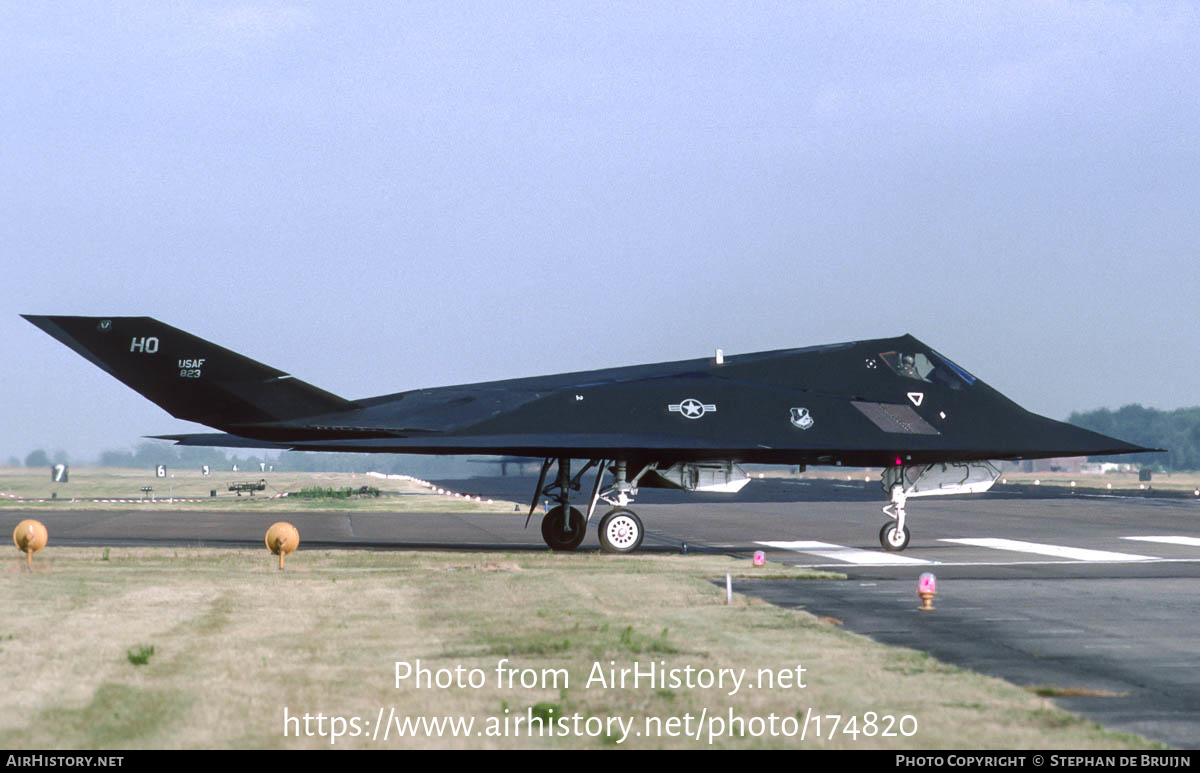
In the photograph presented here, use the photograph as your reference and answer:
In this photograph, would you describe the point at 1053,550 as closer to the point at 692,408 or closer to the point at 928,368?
the point at 928,368

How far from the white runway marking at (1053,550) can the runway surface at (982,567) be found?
0.22 feet

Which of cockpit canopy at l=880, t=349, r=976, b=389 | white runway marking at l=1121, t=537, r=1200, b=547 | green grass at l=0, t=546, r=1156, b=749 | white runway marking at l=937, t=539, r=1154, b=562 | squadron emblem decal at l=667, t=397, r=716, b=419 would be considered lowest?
green grass at l=0, t=546, r=1156, b=749

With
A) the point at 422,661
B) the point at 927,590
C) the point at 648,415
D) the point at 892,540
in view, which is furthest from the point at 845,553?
the point at 422,661

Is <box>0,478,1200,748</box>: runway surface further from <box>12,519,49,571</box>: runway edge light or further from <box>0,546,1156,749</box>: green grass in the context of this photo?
<box>12,519,49,571</box>: runway edge light

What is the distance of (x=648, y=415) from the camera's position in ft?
75.4

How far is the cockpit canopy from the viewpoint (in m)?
24.3

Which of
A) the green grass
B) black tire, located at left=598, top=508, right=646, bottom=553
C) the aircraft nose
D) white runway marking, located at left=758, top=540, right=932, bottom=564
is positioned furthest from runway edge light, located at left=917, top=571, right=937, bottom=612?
the aircraft nose

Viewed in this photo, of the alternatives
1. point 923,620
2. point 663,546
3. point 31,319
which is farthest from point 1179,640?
point 31,319

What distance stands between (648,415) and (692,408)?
2.71 ft

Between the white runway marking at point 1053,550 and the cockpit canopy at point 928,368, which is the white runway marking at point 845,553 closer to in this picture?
the white runway marking at point 1053,550

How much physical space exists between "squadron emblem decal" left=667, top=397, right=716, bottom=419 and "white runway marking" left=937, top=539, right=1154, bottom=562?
6704 mm

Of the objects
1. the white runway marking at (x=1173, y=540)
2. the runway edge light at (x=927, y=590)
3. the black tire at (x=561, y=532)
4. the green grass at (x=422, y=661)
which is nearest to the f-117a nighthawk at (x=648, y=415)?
the black tire at (x=561, y=532)

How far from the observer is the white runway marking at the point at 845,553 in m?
21.7
